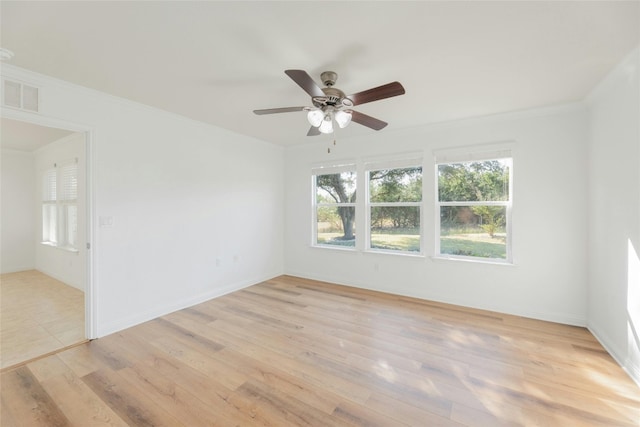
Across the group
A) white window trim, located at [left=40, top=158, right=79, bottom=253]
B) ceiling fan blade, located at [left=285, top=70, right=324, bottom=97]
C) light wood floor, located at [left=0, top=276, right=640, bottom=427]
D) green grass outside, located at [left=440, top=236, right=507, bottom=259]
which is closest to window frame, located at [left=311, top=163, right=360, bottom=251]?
green grass outside, located at [left=440, top=236, right=507, bottom=259]

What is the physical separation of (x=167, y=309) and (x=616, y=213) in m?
5.02

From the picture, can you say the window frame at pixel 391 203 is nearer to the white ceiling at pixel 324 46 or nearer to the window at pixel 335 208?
the window at pixel 335 208

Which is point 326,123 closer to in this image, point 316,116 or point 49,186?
point 316,116

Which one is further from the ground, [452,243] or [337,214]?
[337,214]

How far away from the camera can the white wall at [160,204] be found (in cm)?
288

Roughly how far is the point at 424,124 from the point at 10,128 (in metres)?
6.33

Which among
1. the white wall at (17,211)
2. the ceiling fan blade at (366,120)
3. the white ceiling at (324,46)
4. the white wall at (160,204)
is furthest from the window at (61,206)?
the ceiling fan blade at (366,120)

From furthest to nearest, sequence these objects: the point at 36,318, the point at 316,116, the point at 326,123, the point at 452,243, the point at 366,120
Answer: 1. the point at 452,243
2. the point at 36,318
3. the point at 366,120
4. the point at 326,123
5. the point at 316,116

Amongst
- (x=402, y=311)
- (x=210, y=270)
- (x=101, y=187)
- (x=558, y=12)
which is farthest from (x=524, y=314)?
(x=101, y=187)

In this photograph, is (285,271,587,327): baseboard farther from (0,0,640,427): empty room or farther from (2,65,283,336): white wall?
(2,65,283,336): white wall

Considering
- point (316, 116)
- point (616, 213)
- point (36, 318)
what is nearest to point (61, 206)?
point (36, 318)

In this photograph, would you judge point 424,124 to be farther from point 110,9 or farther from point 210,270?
point 210,270

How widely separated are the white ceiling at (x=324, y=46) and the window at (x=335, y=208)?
2.16m

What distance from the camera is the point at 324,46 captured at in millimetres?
2025
